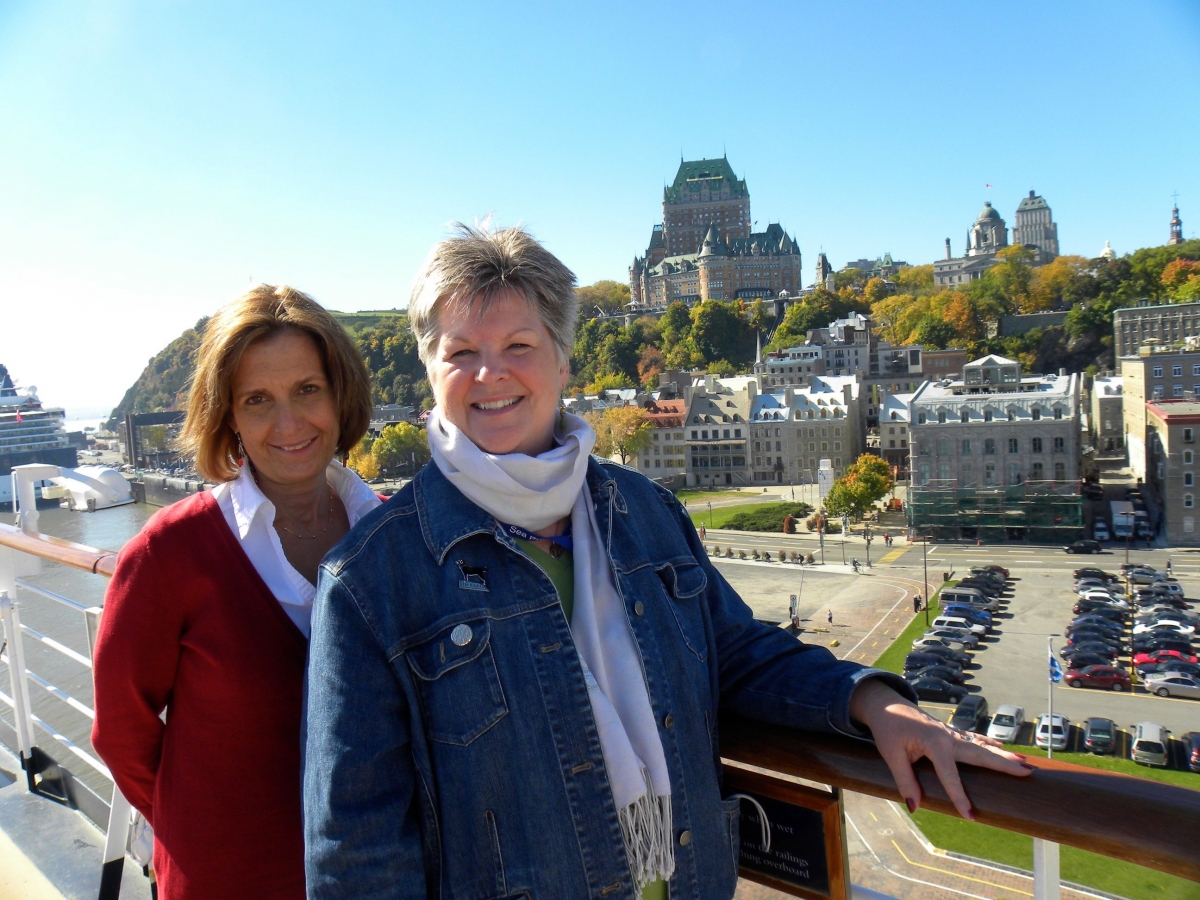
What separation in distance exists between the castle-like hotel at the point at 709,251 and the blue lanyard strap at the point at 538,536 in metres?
51.6

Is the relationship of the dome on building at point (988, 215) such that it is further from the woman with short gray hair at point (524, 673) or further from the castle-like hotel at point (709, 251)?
the woman with short gray hair at point (524, 673)

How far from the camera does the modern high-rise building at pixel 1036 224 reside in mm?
68500

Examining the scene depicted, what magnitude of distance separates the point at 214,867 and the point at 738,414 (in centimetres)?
2887

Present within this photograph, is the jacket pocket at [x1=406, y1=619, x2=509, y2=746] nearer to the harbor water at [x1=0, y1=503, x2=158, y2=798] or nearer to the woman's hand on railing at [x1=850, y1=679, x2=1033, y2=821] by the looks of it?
the woman's hand on railing at [x1=850, y1=679, x2=1033, y2=821]

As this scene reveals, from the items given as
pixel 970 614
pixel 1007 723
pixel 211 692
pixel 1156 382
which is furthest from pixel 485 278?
pixel 1156 382

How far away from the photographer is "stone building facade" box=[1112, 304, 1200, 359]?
100 ft

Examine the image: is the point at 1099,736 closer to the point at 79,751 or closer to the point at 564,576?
the point at 79,751

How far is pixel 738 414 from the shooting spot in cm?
2953

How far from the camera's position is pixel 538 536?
109 cm

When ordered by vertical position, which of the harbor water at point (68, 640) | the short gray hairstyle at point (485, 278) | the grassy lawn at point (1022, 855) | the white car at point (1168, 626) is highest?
the short gray hairstyle at point (485, 278)

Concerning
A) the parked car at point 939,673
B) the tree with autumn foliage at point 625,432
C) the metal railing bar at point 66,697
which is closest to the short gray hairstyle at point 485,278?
the metal railing bar at point 66,697

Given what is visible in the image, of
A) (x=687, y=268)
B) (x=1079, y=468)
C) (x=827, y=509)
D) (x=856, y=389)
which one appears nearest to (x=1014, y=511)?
(x=1079, y=468)

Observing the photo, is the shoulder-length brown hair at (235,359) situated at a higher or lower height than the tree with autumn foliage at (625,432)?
higher

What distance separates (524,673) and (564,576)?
0.15 m
